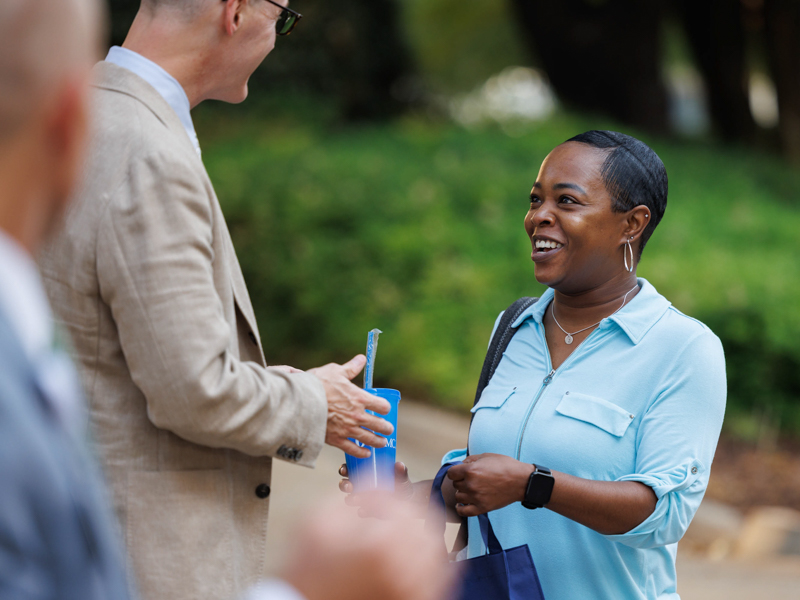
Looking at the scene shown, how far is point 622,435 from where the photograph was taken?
218cm

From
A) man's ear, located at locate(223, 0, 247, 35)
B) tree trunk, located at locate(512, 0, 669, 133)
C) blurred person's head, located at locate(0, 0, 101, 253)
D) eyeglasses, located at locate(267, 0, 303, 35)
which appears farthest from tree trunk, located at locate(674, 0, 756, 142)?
blurred person's head, located at locate(0, 0, 101, 253)

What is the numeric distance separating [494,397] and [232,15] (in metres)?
1.26

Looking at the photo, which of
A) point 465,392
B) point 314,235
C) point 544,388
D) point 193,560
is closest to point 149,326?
point 193,560

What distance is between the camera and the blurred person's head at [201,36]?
197 cm

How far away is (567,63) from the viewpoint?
48.9 ft

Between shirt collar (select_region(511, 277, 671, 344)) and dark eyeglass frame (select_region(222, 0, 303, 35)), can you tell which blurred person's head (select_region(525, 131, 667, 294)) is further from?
dark eyeglass frame (select_region(222, 0, 303, 35))

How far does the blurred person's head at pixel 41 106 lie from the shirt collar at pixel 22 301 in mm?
36

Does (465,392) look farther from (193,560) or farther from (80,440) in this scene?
(80,440)

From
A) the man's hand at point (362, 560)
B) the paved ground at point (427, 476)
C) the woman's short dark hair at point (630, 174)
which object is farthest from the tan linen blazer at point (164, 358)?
the paved ground at point (427, 476)

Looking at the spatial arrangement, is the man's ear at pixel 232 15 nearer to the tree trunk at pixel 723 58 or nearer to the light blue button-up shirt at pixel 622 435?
the light blue button-up shirt at pixel 622 435

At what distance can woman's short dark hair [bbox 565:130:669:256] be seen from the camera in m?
2.44

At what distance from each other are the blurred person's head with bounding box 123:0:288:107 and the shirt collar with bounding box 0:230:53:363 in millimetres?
1345

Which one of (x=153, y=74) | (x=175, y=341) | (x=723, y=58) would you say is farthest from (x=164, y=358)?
(x=723, y=58)

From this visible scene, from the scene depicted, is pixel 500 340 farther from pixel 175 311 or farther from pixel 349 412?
pixel 175 311
